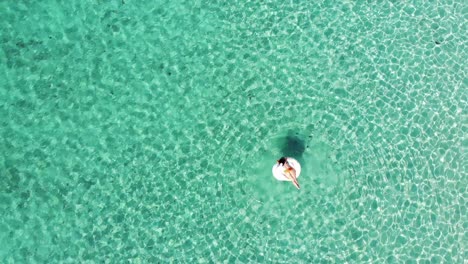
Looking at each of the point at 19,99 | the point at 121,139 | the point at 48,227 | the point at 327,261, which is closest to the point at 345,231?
the point at 327,261

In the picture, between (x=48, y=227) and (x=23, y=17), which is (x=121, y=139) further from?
(x=23, y=17)

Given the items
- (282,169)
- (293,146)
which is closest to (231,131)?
(293,146)

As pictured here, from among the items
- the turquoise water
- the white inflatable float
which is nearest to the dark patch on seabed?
the turquoise water

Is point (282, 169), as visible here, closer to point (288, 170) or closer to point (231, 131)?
point (288, 170)

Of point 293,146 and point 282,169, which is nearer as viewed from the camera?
point 282,169

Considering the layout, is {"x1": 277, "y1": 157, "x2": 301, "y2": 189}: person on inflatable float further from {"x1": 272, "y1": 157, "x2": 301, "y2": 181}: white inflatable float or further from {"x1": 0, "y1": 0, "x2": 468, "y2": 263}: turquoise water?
{"x1": 0, "y1": 0, "x2": 468, "y2": 263}: turquoise water
